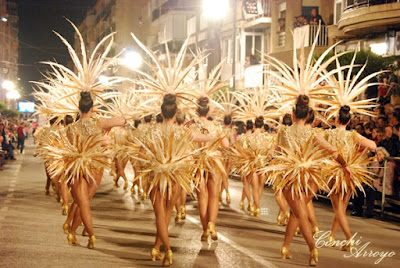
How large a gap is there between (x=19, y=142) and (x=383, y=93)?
22.5 meters

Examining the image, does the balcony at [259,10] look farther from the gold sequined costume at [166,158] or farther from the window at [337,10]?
the gold sequined costume at [166,158]

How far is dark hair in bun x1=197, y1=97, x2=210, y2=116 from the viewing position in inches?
430

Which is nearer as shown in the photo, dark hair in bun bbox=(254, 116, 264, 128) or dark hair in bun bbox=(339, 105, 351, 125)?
dark hair in bun bbox=(339, 105, 351, 125)

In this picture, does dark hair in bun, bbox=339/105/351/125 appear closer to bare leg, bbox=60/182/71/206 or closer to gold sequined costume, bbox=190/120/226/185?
gold sequined costume, bbox=190/120/226/185

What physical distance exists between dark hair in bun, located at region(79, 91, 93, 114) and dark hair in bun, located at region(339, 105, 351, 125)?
3713 millimetres

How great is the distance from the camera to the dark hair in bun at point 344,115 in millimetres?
10008

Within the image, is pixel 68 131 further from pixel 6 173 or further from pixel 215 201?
pixel 6 173

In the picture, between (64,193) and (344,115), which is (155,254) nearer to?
(344,115)

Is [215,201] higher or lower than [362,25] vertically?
lower

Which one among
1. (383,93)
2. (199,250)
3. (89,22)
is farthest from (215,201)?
(89,22)

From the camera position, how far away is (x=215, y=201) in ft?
33.9

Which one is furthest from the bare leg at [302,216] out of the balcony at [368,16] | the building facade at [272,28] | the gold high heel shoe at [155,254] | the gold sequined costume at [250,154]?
the balcony at [368,16]

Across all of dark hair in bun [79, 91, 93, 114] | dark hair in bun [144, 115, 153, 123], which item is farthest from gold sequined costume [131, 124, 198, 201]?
dark hair in bun [144, 115, 153, 123]

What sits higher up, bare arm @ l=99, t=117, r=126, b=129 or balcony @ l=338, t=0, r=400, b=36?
balcony @ l=338, t=0, r=400, b=36
